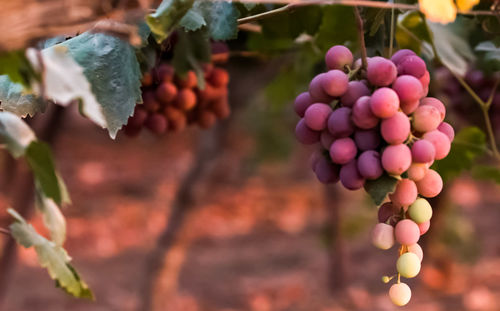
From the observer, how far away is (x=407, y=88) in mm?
457

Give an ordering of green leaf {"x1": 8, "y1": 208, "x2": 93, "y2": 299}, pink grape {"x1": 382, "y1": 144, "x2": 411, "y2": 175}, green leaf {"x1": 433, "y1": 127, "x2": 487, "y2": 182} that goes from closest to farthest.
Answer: pink grape {"x1": 382, "y1": 144, "x2": 411, "y2": 175}, green leaf {"x1": 8, "y1": 208, "x2": 93, "y2": 299}, green leaf {"x1": 433, "y1": 127, "x2": 487, "y2": 182}

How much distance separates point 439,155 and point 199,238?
4.23 meters

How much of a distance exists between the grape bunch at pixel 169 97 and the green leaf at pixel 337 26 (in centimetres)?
16

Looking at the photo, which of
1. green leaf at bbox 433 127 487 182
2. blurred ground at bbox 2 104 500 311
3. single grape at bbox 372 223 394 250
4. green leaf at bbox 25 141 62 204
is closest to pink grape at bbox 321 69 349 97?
single grape at bbox 372 223 394 250

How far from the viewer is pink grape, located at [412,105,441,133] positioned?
1.52ft

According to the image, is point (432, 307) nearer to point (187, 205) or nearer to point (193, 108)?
point (187, 205)

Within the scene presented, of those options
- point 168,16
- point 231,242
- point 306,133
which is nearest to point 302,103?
point 306,133

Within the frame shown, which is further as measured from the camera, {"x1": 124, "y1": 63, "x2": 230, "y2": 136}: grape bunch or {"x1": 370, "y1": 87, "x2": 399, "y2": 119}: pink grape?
{"x1": 124, "y1": 63, "x2": 230, "y2": 136}: grape bunch

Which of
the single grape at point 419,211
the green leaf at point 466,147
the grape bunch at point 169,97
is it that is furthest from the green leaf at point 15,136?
the green leaf at point 466,147

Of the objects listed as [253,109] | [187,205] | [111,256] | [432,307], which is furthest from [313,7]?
[253,109]

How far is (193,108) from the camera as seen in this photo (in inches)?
35.9

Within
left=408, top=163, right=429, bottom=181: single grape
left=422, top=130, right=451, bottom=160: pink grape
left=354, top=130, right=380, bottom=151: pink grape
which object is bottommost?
left=408, top=163, right=429, bottom=181: single grape

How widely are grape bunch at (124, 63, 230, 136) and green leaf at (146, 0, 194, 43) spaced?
0.27 m

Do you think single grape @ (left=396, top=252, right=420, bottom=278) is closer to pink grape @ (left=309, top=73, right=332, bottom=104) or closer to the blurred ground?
pink grape @ (left=309, top=73, right=332, bottom=104)
